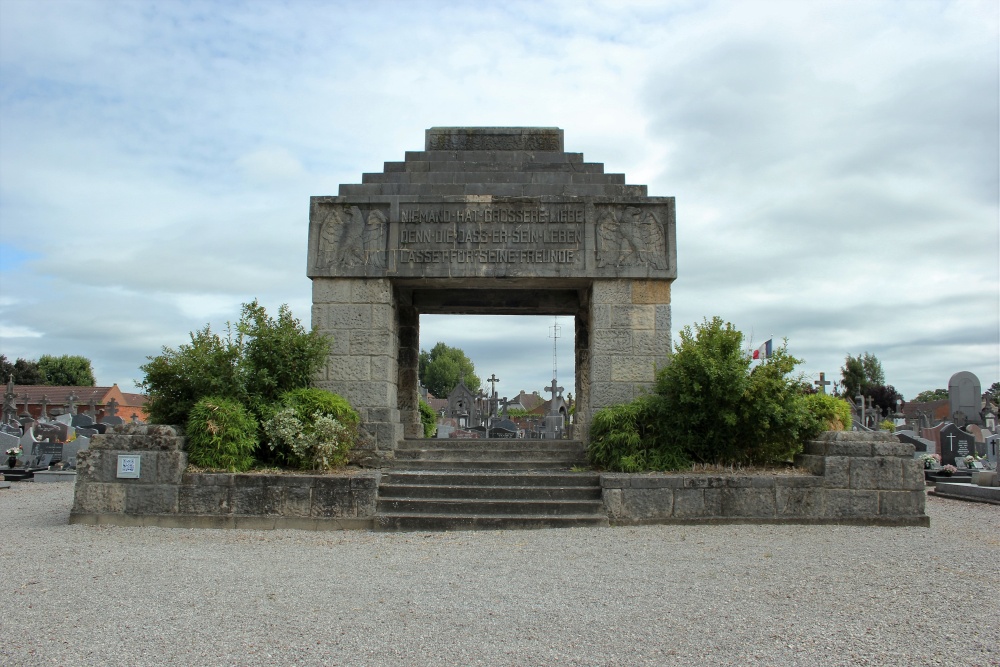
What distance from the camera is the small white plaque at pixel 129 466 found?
26.9 feet

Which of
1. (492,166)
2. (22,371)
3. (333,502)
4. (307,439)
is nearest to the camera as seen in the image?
(333,502)

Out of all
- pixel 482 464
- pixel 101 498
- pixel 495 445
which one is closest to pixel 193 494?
pixel 101 498

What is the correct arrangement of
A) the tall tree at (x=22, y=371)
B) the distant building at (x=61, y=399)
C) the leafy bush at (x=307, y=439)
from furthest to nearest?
the tall tree at (x=22, y=371) < the distant building at (x=61, y=399) < the leafy bush at (x=307, y=439)

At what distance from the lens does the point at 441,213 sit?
33.5 feet

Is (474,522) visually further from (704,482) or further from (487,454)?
(704,482)

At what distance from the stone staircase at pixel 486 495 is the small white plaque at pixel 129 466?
Answer: 9.13ft

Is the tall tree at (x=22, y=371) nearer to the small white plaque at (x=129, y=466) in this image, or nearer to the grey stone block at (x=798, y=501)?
the small white plaque at (x=129, y=466)

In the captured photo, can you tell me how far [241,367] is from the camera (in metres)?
9.27

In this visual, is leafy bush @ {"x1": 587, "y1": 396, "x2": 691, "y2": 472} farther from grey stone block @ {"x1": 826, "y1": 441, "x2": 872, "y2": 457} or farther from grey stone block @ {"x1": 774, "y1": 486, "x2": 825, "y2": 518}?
grey stone block @ {"x1": 826, "y1": 441, "x2": 872, "y2": 457}

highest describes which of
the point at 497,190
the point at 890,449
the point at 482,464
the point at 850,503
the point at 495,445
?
the point at 497,190

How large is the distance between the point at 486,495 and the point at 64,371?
58797 mm

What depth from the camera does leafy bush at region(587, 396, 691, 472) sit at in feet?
28.6

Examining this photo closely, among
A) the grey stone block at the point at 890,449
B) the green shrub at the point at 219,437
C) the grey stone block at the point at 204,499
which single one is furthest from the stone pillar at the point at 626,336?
the grey stone block at the point at 204,499

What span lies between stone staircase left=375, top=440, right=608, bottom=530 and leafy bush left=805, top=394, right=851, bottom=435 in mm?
3128
